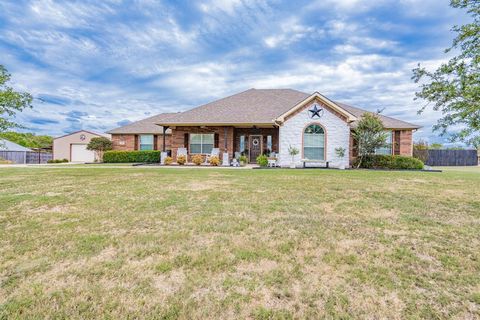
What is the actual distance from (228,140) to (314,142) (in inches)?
272

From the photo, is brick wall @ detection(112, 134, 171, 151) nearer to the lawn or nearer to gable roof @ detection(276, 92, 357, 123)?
gable roof @ detection(276, 92, 357, 123)

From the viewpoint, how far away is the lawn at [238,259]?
2.22 metres

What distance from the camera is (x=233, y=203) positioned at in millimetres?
6020

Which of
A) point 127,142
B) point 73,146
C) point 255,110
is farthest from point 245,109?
point 73,146

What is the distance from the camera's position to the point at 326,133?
698 inches

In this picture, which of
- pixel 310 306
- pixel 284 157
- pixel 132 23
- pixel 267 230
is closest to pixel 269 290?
pixel 310 306

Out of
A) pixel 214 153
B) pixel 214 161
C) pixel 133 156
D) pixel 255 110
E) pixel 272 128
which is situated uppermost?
pixel 255 110

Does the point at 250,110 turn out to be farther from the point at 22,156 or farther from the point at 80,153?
the point at 22,156

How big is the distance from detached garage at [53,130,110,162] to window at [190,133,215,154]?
17198 mm

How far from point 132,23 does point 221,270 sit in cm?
1773

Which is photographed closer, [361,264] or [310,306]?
[310,306]

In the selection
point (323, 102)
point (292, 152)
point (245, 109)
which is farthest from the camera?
point (245, 109)

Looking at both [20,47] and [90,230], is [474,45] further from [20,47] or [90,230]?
[20,47]

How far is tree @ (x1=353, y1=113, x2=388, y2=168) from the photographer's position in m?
16.3
